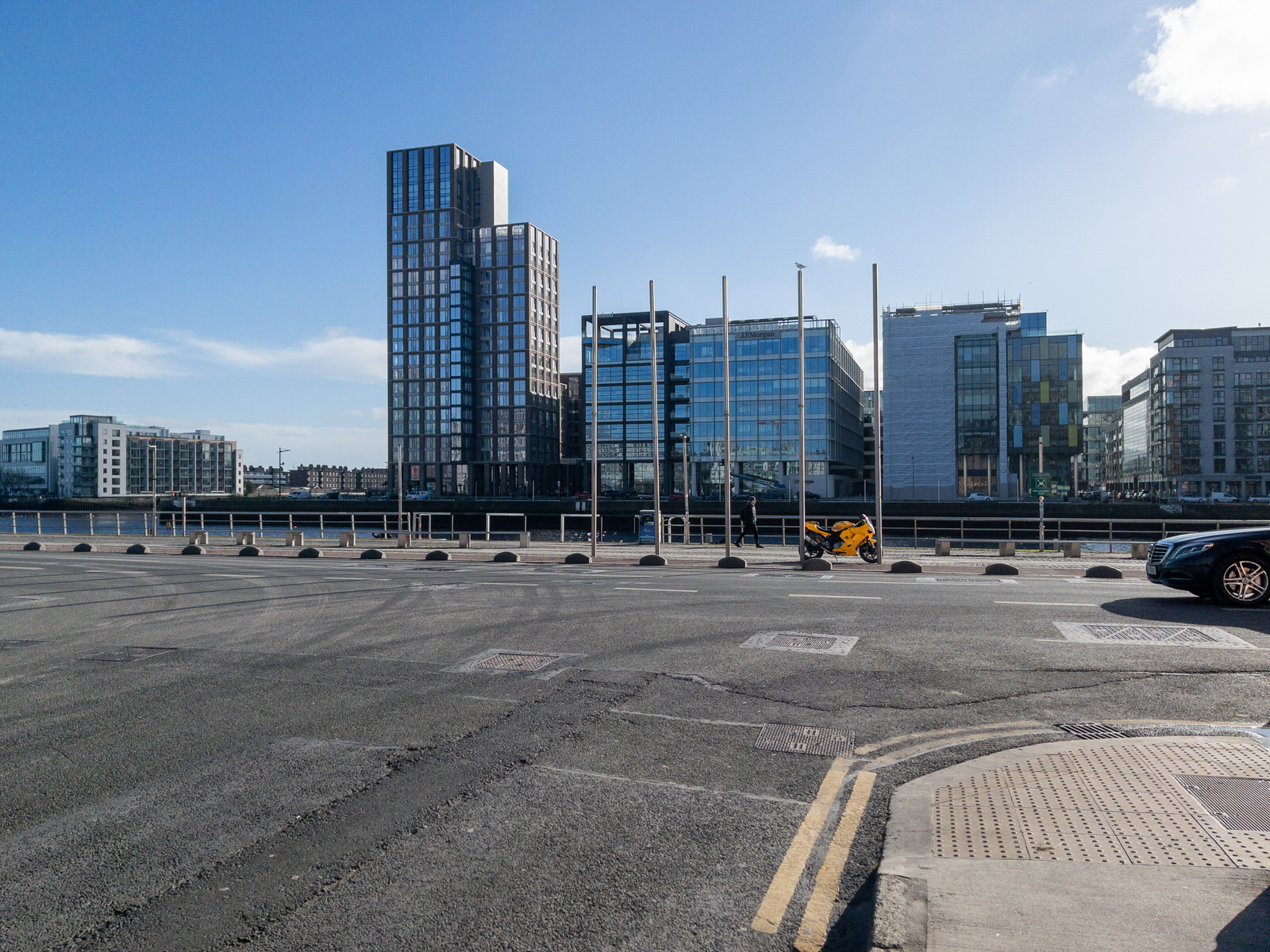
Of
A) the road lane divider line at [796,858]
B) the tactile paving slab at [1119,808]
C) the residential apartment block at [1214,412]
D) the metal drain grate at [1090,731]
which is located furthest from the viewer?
the residential apartment block at [1214,412]

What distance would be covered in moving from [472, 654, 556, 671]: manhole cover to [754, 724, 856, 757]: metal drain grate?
2.99 metres

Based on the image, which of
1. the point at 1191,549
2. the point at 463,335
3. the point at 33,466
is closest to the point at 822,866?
the point at 1191,549

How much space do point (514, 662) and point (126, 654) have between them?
4860 mm

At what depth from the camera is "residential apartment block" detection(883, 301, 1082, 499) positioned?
96.2 metres

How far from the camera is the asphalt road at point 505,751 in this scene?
342cm

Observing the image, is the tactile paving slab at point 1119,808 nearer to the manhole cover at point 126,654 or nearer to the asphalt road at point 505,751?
the asphalt road at point 505,751

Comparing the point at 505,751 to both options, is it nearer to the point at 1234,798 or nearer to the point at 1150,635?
the point at 1234,798

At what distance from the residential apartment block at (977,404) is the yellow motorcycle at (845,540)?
8249cm

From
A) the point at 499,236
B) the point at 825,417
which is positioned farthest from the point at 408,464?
the point at 825,417

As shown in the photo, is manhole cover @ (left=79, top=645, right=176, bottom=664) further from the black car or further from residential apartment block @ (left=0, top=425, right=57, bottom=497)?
residential apartment block @ (left=0, top=425, right=57, bottom=497)

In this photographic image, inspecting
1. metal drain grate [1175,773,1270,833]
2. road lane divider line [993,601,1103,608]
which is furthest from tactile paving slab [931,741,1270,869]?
road lane divider line [993,601,1103,608]

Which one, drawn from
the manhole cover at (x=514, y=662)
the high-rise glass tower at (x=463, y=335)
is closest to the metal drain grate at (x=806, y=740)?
the manhole cover at (x=514, y=662)

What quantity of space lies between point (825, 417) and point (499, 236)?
74169 mm

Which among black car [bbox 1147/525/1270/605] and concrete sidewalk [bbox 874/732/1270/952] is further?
black car [bbox 1147/525/1270/605]
